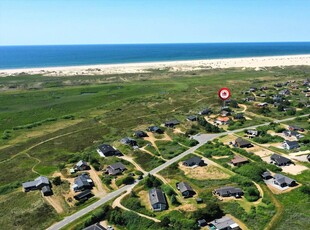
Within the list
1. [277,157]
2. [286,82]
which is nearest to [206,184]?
[277,157]

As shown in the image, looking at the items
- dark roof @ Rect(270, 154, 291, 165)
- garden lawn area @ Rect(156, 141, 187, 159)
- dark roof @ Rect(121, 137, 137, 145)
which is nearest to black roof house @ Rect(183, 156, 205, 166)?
garden lawn area @ Rect(156, 141, 187, 159)

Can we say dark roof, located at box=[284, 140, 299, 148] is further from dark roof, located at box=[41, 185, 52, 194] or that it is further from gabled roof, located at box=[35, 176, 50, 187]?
gabled roof, located at box=[35, 176, 50, 187]

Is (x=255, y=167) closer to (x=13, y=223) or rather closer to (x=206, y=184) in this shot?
(x=206, y=184)

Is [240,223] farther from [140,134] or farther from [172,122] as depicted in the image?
[172,122]

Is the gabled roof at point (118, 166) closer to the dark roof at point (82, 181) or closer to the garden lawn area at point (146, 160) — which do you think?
the garden lawn area at point (146, 160)

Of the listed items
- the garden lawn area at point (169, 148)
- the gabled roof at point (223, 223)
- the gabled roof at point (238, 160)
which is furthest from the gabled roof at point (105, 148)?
the gabled roof at point (223, 223)

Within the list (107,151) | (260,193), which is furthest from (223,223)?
(107,151)
